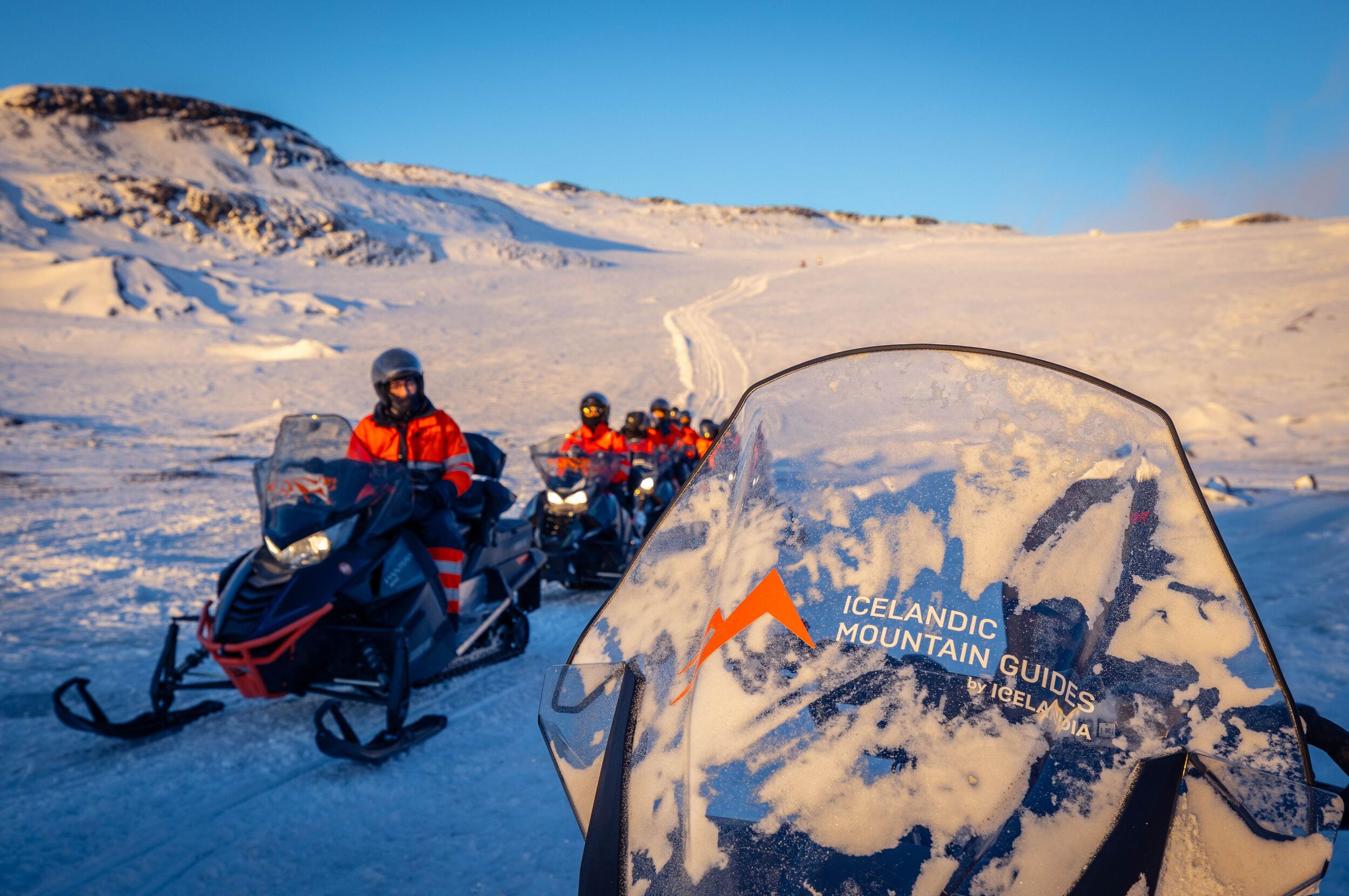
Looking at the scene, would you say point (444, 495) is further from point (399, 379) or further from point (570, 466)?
point (570, 466)

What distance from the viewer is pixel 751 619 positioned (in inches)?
60.7

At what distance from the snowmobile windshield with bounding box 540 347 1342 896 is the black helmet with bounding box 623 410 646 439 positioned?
7252 millimetres

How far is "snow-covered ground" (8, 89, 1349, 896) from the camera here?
107 inches

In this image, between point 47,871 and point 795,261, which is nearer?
point 47,871

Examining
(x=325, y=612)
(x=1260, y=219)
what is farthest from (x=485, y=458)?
(x=1260, y=219)

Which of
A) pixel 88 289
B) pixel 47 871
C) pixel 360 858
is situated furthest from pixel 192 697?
pixel 88 289

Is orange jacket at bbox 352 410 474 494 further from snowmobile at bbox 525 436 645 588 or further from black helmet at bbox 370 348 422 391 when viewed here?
snowmobile at bbox 525 436 645 588

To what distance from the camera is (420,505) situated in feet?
12.5

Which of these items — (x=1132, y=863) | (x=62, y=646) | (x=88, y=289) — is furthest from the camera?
(x=88, y=289)

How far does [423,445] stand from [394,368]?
46 cm

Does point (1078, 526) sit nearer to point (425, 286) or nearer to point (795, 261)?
point (425, 286)

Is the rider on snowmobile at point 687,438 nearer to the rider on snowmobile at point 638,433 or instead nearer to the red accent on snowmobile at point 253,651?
A: the rider on snowmobile at point 638,433

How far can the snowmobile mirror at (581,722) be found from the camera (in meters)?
1.46

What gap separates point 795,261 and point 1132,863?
57684 millimetres
